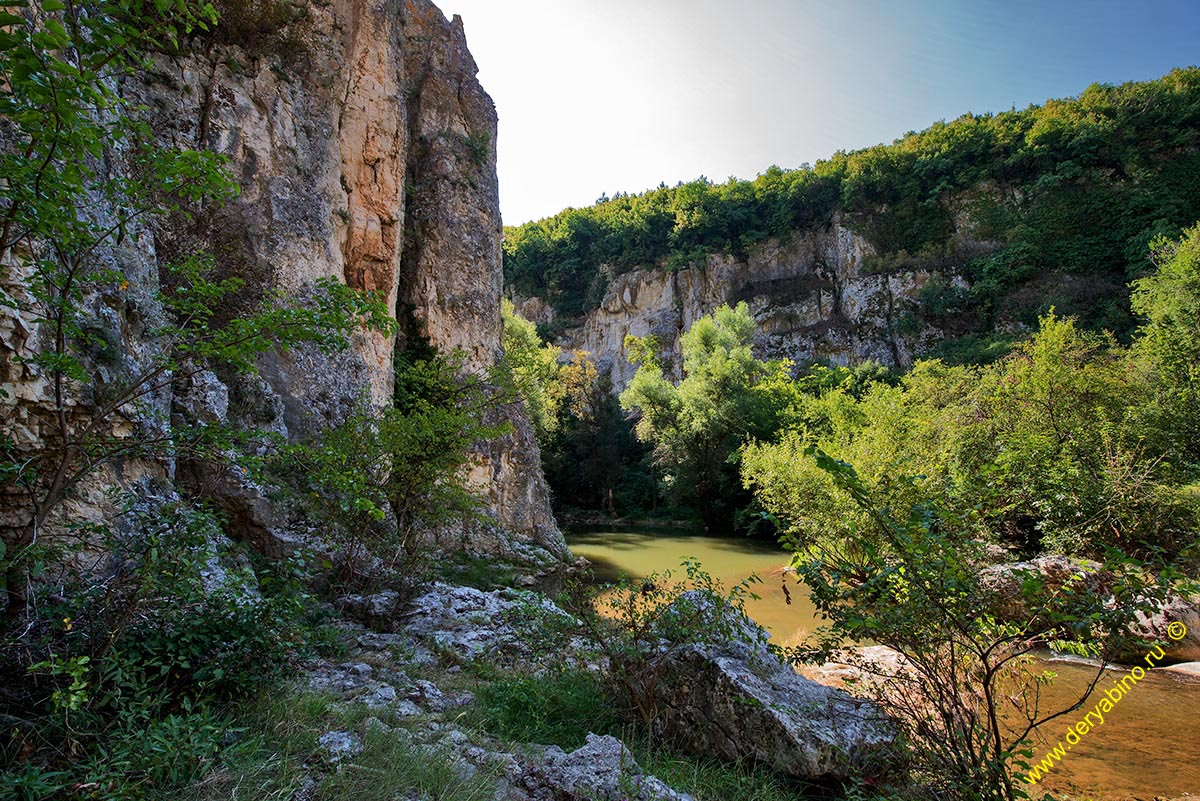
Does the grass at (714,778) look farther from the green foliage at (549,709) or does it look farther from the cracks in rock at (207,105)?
the cracks in rock at (207,105)

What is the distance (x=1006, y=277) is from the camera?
32.7 meters

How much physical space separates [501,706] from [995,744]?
10.3 ft

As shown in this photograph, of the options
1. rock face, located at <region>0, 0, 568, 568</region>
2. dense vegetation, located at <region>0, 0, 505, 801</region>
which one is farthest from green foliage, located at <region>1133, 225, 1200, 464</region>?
dense vegetation, located at <region>0, 0, 505, 801</region>

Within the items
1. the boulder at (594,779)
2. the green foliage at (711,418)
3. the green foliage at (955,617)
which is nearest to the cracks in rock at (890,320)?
the green foliage at (711,418)

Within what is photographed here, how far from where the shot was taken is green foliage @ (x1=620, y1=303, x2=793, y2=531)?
2641 centimetres

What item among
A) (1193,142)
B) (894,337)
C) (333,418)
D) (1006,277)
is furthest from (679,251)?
(333,418)

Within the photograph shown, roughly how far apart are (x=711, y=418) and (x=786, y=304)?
18.9 metres

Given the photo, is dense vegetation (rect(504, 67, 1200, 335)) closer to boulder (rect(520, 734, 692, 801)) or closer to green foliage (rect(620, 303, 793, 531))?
green foliage (rect(620, 303, 793, 531))

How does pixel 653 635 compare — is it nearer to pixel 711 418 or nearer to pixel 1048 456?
pixel 1048 456

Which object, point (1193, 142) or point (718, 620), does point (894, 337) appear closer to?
point (1193, 142)

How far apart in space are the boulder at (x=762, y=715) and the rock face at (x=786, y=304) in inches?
1415

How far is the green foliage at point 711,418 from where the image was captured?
26.4 m

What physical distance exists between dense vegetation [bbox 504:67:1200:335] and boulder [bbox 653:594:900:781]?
34.2 meters

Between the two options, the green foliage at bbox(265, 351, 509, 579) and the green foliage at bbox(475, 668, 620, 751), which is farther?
the green foliage at bbox(265, 351, 509, 579)
